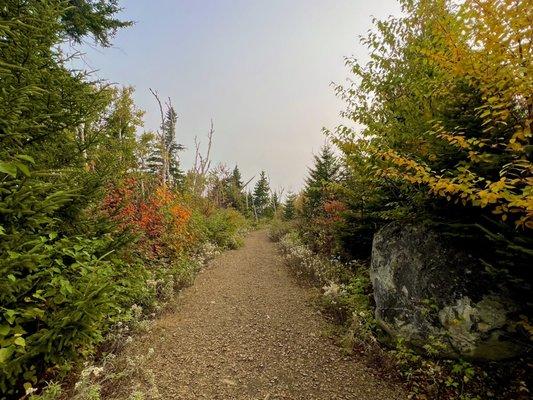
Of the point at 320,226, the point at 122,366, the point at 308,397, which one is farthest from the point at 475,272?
the point at 320,226

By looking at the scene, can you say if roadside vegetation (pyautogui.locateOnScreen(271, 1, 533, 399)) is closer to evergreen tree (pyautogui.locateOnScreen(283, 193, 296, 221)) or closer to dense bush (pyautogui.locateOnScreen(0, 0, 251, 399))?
dense bush (pyautogui.locateOnScreen(0, 0, 251, 399))

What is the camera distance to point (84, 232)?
3.90 m

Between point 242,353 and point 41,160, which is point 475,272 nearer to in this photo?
point 242,353

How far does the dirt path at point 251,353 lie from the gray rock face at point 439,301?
3.35 ft

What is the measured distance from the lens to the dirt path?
154 inches

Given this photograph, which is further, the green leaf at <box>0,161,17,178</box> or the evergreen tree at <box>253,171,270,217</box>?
the evergreen tree at <box>253,171,270,217</box>

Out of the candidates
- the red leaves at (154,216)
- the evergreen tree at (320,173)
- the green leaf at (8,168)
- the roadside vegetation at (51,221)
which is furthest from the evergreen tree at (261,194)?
the green leaf at (8,168)

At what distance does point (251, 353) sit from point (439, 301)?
3122 mm

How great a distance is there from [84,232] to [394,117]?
652 centimetres

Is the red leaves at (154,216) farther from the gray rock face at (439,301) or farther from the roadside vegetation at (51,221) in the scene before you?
the gray rock face at (439,301)

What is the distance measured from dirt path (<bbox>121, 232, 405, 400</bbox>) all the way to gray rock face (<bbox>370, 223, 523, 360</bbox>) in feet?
3.35

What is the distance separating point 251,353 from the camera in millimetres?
4852

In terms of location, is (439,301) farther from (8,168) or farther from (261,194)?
(261,194)

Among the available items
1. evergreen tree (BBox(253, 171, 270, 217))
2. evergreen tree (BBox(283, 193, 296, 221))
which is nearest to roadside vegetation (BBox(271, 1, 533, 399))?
evergreen tree (BBox(283, 193, 296, 221))
